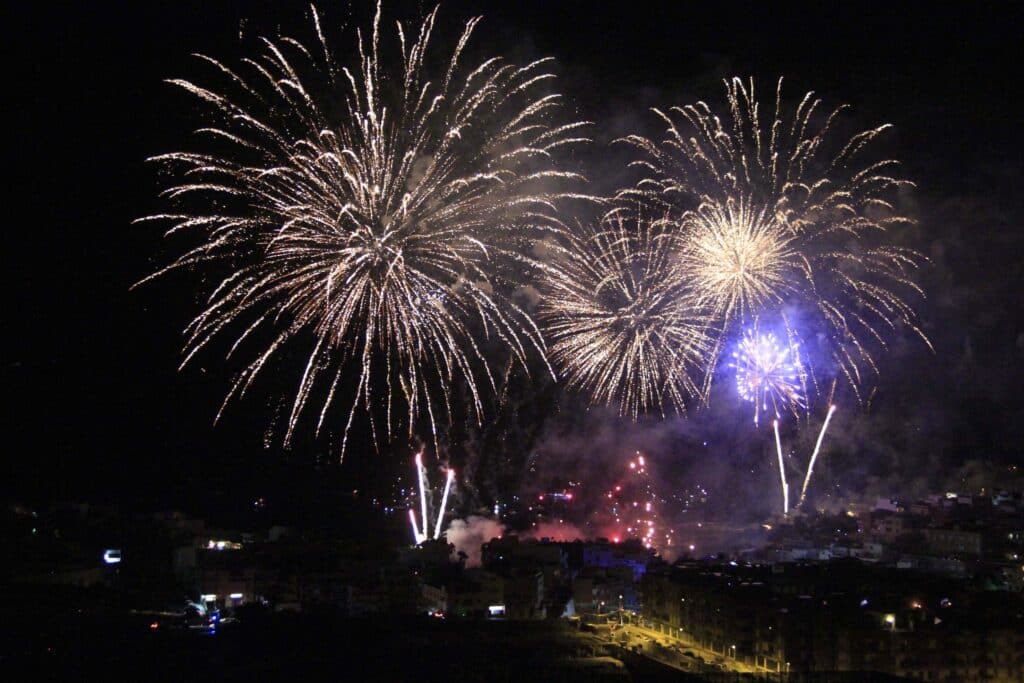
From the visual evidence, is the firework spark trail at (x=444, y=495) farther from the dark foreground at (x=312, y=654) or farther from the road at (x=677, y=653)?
the dark foreground at (x=312, y=654)

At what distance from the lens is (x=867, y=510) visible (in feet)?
90.6

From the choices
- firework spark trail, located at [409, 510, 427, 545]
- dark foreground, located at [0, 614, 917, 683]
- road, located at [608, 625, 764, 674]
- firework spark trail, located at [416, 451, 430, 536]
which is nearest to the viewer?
dark foreground, located at [0, 614, 917, 683]

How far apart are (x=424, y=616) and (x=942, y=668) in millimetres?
8121

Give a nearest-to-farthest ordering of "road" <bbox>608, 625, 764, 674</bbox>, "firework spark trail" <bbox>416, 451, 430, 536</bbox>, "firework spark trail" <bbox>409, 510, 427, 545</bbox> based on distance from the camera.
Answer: "road" <bbox>608, 625, 764, 674</bbox>, "firework spark trail" <bbox>416, 451, 430, 536</bbox>, "firework spark trail" <bbox>409, 510, 427, 545</bbox>

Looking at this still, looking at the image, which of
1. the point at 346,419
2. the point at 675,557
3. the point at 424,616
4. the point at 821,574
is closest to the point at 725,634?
the point at 821,574

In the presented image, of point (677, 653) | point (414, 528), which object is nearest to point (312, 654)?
point (677, 653)

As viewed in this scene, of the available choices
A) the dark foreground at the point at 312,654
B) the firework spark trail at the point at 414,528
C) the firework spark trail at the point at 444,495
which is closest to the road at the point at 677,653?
the dark foreground at the point at 312,654

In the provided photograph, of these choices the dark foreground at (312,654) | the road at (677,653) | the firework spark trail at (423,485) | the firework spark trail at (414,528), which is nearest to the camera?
the dark foreground at (312,654)

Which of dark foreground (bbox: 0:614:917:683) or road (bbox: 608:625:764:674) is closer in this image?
dark foreground (bbox: 0:614:917:683)

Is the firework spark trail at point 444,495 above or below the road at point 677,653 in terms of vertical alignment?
above

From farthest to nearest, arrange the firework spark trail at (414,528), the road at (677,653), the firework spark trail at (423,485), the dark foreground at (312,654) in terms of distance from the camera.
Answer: the firework spark trail at (414,528), the firework spark trail at (423,485), the road at (677,653), the dark foreground at (312,654)

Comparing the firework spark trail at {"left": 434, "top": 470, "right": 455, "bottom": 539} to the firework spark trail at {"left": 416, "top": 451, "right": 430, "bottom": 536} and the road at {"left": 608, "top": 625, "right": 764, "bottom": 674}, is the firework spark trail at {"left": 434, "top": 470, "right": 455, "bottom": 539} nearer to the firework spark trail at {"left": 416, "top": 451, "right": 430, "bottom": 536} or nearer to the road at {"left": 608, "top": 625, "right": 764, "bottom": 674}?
the firework spark trail at {"left": 416, "top": 451, "right": 430, "bottom": 536}

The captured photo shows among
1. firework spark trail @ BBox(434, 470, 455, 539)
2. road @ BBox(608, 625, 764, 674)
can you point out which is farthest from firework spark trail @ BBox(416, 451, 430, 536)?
road @ BBox(608, 625, 764, 674)

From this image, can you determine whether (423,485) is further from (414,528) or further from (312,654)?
(312,654)
